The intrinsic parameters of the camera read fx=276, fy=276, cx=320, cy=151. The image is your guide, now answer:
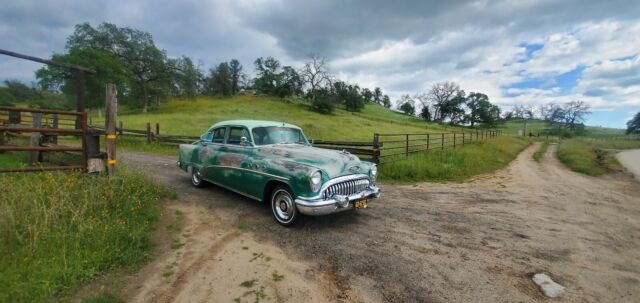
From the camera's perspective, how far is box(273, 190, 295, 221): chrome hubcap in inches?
189

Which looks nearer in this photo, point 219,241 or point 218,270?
point 218,270

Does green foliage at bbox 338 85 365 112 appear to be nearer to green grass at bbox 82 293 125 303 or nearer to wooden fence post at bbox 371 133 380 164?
wooden fence post at bbox 371 133 380 164

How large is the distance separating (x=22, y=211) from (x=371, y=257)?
4.76 meters

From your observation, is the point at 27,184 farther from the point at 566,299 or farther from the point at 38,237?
the point at 566,299

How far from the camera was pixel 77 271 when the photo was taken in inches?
121

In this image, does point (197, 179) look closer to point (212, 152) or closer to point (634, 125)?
point (212, 152)

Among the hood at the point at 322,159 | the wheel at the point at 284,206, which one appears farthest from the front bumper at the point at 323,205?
the hood at the point at 322,159

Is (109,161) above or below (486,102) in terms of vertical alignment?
below

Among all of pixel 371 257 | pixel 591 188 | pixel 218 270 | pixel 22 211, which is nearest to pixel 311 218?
pixel 371 257

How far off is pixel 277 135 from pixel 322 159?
152 cm

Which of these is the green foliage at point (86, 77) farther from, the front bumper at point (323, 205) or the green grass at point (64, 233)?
the front bumper at point (323, 205)

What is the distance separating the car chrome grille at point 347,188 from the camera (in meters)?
4.54

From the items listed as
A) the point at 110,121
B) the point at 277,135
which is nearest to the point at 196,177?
the point at 110,121

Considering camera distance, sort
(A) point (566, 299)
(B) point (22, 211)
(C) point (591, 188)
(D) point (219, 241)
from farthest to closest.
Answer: (C) point (591, 188), (D) point (219, 241), (B) point (22, 211), (A) point (566, 299)
